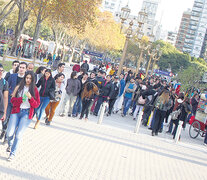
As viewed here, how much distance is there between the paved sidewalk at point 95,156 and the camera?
6.61 metres

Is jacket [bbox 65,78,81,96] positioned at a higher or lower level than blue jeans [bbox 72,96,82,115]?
higher

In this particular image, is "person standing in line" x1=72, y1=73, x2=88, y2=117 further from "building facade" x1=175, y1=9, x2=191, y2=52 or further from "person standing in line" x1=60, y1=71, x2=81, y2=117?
"building facade" x1=175, y1=9, x2=191, y2=52

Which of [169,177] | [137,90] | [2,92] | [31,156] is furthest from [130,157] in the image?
[137,90]

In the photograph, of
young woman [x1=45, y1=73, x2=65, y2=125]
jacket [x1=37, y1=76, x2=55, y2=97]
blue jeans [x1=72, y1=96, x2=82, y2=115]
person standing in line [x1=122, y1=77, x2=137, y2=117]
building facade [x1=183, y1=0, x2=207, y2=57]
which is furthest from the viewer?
building facade [x1=183, y1=0, x2=207, y2=57]

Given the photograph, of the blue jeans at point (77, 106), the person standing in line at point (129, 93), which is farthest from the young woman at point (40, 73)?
the person standing in line at point (129, 93)

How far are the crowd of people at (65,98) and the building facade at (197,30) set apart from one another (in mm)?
154511

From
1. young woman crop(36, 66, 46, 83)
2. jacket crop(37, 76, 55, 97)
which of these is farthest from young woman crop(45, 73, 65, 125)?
jacket crop(37, 76, 55, 97)

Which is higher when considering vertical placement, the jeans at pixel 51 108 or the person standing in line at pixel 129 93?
the person standing in line at pixel 129 93

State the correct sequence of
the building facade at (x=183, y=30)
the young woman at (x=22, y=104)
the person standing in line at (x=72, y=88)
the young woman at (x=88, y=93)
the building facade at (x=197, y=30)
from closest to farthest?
1. the young woman at (x=22, y=104)
2. the person standing in line at (x=72, y=88)
3. the young woman at (x=88, y=93)
4. the building facade at (x=197, y=30)
5. the building facade at (x=183, y=30)

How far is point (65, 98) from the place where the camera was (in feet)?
41.6

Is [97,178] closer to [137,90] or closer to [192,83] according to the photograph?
[137,90]

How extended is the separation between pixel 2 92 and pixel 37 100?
725 mm

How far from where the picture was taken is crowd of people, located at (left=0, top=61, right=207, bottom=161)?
664 cm

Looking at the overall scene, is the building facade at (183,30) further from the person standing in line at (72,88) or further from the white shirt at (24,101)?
the white shirt at (24,101)
